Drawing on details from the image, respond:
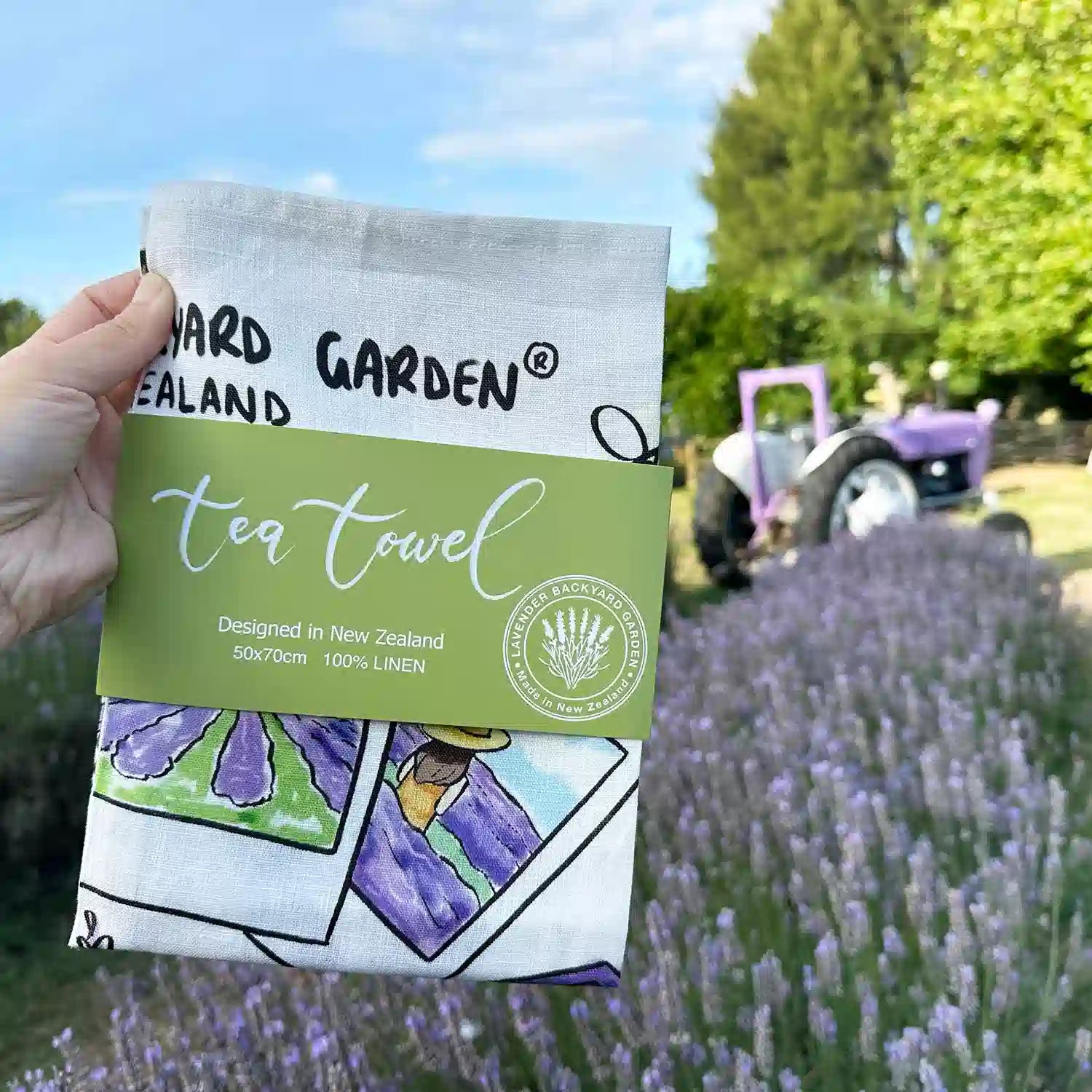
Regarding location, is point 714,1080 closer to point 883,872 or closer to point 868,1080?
point 868,1080

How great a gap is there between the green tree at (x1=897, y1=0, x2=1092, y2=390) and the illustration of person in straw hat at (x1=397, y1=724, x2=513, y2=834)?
10.1 meters

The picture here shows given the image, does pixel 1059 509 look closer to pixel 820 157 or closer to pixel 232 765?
pixel 232 765

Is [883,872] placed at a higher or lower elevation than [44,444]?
lower

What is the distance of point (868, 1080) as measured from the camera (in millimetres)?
1542

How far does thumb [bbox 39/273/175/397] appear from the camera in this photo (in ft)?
3.62

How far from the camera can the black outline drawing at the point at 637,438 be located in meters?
1.13

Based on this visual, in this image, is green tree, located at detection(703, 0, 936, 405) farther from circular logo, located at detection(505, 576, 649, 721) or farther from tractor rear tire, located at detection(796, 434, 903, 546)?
circular logo, located at detection(505, 576, 649, 721)

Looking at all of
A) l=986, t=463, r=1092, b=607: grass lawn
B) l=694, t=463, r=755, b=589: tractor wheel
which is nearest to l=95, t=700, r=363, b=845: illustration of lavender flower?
l=986, t=463, r=1092, b=607: grass lawn

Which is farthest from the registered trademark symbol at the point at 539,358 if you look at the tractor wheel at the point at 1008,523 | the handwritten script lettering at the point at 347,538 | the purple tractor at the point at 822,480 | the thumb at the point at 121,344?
the tractor wheel at the point at 1008,523

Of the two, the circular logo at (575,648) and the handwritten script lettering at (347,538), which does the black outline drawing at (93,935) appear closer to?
the handwritten script lettering at (347,538)

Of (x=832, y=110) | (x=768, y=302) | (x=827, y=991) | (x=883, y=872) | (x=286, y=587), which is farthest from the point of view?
(x=832, y=110)

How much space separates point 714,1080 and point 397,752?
67cm

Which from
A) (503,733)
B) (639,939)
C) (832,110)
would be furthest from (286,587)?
(832,110)

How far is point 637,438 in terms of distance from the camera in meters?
1.13
